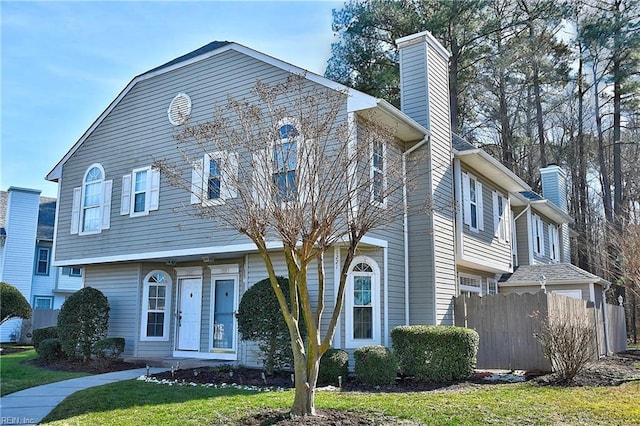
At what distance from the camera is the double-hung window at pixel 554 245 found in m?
25.3

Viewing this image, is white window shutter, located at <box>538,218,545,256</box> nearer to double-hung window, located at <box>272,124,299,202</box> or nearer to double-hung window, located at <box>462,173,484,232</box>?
double-hung window, located at <box>462,173,484,232</box>

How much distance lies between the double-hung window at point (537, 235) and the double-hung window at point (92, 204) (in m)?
15.9

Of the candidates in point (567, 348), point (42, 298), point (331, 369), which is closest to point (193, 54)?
point (331, 369)

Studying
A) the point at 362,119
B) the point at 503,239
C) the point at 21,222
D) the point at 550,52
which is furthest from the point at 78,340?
the point at 550,52

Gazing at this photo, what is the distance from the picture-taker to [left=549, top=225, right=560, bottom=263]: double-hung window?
82.9 ft

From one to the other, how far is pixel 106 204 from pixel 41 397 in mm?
7170

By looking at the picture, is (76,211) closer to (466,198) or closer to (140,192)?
(140,192)

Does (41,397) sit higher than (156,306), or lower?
lower

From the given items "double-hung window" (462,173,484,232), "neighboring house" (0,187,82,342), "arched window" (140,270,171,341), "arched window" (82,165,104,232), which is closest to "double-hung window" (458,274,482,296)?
"double-hung window" (462,173,484,232)

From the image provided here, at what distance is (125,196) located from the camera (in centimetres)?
1527

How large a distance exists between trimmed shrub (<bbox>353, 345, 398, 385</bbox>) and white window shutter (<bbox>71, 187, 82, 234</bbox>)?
9951 mm

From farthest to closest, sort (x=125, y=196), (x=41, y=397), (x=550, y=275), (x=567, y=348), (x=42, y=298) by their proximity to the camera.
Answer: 1. (x=42, y=298)
2. (x=550, y=275)
3. (x=125, y=196)
4. (x=567, y=348)
5. (x=41, y=397)

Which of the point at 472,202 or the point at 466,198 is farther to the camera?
the point at 472,202

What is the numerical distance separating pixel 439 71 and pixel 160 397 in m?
11.0
